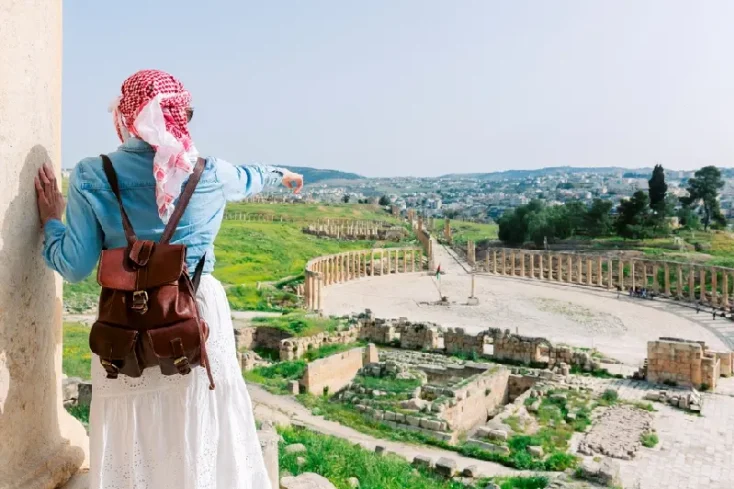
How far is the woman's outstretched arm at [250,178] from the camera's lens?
11.3 feet

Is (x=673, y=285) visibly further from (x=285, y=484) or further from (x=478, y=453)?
(x=285, y=484)

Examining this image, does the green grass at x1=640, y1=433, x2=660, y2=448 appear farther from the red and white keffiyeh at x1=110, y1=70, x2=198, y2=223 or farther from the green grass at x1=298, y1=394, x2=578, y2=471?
the red and white keffiyeh at x1=110, y1=70, x2=198, y2=223

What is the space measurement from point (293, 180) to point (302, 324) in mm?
22481

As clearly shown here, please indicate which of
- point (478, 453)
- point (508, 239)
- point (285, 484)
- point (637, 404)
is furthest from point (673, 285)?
point (285, 484)

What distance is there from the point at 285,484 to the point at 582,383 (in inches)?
702

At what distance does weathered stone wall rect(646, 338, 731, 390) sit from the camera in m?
21.9

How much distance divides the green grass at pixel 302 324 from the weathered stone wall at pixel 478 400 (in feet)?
26.3

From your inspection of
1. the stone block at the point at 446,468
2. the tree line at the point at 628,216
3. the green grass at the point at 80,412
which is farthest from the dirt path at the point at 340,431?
the tree line at the point at 628,216

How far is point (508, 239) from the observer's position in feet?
254

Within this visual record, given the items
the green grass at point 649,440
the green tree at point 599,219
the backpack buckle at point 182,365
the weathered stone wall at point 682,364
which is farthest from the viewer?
the green tree at point 599,219

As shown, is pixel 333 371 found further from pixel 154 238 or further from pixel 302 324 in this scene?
pixel 154 238

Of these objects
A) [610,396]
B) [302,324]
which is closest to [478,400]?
[610,396]

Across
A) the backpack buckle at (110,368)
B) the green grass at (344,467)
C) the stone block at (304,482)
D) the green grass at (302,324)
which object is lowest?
the green grass at (302,324)

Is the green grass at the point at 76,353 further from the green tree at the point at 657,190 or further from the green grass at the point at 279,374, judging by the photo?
the green tree at the point at 657,190
